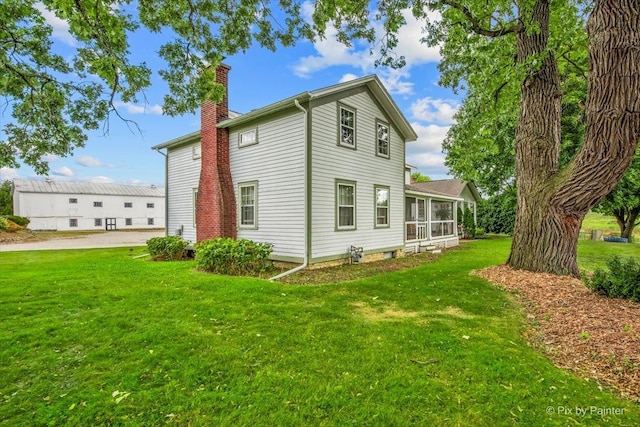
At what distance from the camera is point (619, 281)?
536 cm

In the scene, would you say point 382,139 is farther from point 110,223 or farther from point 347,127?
point 110,223

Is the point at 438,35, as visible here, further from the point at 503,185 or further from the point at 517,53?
the point at 503,185

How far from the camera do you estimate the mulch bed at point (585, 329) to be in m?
3.23

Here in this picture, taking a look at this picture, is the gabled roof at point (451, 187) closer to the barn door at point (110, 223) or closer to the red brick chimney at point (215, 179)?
the red brick chimney at point (215, 179)

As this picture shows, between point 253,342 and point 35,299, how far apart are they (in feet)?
16.6

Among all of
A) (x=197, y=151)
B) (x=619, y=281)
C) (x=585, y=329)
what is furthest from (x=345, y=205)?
(x=585, y=329)

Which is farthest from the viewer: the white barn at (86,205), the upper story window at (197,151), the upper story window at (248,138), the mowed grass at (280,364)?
the white barn at (86,205)

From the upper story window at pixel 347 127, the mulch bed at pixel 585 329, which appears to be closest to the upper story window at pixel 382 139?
the upper story window at pixel 347 127

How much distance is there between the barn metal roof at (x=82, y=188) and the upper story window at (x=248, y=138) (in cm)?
3520

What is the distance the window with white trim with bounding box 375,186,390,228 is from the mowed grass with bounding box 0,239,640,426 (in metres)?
6.03

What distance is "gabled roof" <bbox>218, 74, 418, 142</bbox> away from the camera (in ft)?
30.8

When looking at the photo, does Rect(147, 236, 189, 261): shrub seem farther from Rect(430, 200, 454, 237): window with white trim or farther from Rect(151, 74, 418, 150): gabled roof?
Rect(430, 200, 454, 237): window with white trim

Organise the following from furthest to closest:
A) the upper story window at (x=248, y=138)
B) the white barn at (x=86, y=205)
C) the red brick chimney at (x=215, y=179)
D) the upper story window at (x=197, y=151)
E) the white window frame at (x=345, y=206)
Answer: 1. the white barn at (x=86, y=205)
2. the upper story window at (x=197, y=151)
3. the red brick chimney at (x=215, y=179)
4. the upper story window at (x=248, y=138)
5. the white window frame at (x=345, y=206)

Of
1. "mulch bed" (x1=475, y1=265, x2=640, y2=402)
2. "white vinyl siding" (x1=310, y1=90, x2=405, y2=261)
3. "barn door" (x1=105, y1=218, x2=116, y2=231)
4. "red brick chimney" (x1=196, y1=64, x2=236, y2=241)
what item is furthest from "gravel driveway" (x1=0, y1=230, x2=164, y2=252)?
"mulch bed" (x1=475, y1=265, x2=640, y2=402)
